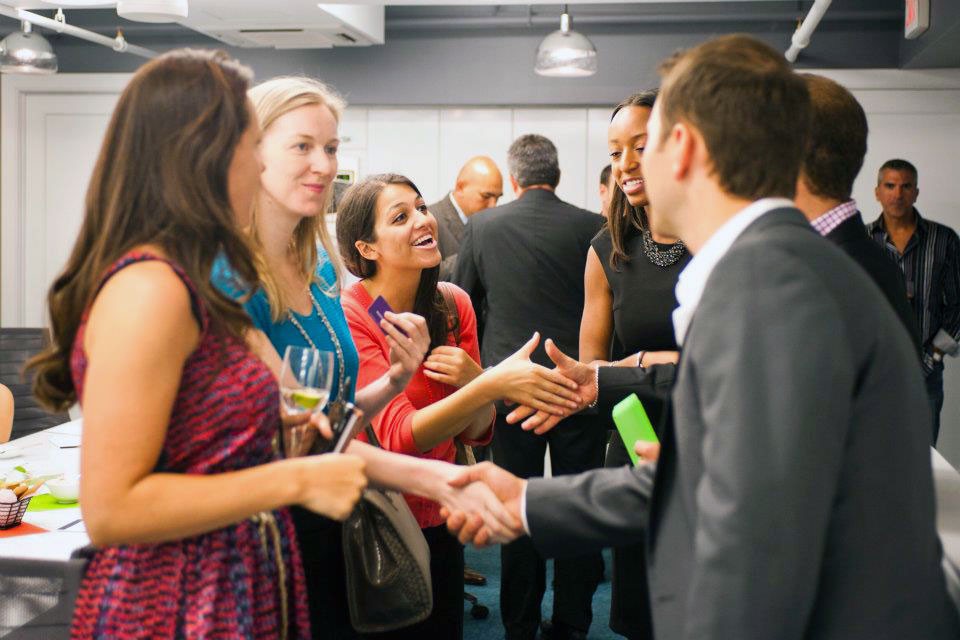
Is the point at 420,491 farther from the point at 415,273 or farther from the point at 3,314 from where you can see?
the point at 3,314

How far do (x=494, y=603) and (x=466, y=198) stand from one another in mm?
2264

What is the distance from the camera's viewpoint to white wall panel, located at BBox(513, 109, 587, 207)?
6.69 meters

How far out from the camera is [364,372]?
7.70 ft

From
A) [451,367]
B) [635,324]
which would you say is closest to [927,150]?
[635,324]

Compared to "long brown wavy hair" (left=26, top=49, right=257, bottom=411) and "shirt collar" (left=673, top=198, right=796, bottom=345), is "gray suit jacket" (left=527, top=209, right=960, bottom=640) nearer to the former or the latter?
"shirt collar" (left=673, top=198, right=796, bottom=345)

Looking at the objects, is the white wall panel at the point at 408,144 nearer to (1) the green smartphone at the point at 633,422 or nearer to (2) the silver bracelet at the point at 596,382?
(2) the silver bracelet at the point at 596,382

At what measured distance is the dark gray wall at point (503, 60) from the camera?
6.30 m

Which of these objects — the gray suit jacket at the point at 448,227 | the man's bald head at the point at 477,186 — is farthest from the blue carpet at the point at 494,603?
the man's bald head at the point at 477,186

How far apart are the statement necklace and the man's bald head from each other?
2875 millimetres

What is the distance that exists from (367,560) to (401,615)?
123mm

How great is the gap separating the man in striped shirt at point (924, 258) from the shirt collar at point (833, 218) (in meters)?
4.23

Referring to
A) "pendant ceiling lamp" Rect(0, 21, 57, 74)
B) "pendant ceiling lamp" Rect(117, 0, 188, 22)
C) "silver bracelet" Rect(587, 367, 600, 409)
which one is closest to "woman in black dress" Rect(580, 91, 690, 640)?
"silver bracelet" Rect(587, 367, 600, 409)

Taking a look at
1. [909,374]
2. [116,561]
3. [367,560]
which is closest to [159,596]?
[116,561]

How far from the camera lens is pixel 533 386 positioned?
240 centimetres
